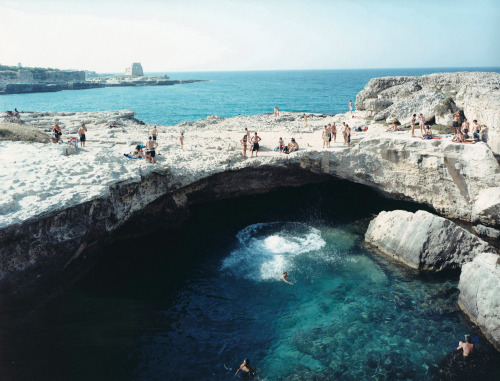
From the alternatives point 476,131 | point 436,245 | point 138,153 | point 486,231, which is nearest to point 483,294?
point 436,245

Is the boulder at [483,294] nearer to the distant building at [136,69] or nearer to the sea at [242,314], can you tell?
the sea at [242,314]

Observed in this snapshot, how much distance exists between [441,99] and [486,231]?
1100 cm

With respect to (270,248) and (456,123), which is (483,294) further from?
(456,123)

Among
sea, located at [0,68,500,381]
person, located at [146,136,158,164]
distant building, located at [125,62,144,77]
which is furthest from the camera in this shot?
distant building, located at [125,62,144,77]

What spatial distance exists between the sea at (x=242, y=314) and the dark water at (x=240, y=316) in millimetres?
46

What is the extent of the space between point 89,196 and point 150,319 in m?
5.60

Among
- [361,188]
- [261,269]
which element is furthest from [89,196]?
[361,188]

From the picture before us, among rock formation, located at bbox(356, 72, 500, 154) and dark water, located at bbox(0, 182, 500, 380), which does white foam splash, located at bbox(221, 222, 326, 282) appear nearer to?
dark water, located at bbox(0, 182, 500, 380)

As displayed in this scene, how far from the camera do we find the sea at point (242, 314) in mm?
12203

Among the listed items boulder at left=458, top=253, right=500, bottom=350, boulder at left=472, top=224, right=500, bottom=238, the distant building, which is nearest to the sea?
boulder at left=458, top=253, right=500, bottom=350

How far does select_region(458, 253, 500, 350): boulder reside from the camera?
1295 cm

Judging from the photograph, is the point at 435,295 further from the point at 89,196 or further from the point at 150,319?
the point at 89,196

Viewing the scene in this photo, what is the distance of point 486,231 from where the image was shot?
18906 millimetres

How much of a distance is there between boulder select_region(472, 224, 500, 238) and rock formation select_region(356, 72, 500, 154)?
4.27 metres
